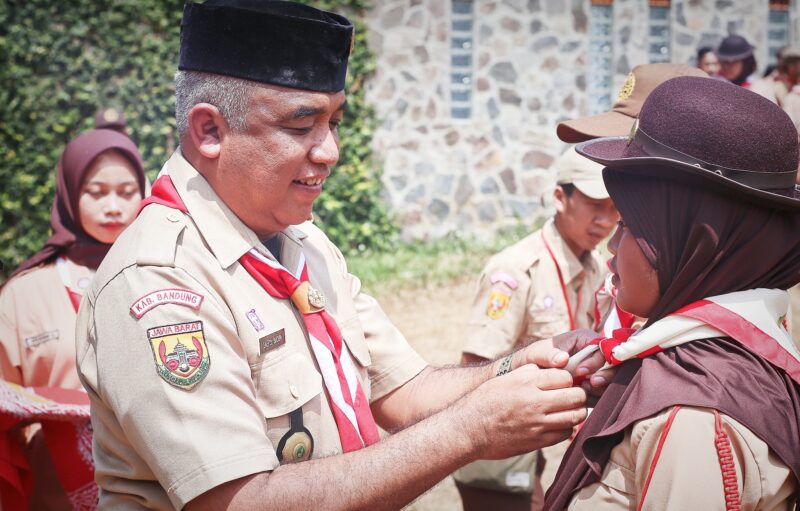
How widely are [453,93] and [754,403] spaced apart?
9.22 meters

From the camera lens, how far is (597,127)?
3412mm

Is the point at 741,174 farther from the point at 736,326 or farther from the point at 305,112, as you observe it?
the point at 305,112

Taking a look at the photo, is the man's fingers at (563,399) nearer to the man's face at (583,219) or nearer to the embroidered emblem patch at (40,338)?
the man's face at (583,219)

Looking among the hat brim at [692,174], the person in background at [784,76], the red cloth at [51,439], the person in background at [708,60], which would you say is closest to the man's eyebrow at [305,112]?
the hat brim at [692,174]

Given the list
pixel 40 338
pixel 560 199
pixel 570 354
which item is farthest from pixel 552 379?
pixel 40 338

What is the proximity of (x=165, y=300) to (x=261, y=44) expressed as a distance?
2.56 ft

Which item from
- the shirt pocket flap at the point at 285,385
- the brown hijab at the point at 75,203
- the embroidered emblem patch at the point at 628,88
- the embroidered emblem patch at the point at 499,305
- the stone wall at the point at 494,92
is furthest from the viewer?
the stone wall at the point at 494,92

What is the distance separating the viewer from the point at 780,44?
1085 cm

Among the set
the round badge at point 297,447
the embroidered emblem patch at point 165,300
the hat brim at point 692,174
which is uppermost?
the hat brim at point 692,174

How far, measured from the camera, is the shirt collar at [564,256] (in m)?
4.16

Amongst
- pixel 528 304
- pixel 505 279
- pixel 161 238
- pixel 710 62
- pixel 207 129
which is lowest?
pixel 528 304

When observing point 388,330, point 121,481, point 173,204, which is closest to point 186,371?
point 121,481

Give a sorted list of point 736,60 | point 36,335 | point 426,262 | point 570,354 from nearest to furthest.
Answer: point 570,354
point 36,335
point 736,60
point 426,262

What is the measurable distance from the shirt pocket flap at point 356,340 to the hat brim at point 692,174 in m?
0.99
